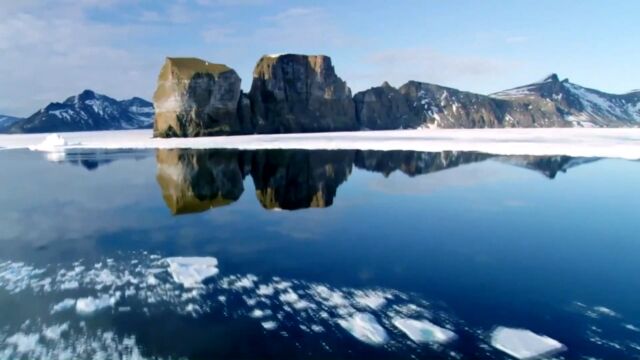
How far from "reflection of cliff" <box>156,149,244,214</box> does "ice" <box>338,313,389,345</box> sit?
33.8ft

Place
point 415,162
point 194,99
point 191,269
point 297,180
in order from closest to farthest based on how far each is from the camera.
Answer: point 191,269 < point 297,180 < point 415,162 < point 194,99

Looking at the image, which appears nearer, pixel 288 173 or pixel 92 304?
pixel 92 304

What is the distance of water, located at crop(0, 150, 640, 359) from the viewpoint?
6.10 metres

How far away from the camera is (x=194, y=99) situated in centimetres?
8450

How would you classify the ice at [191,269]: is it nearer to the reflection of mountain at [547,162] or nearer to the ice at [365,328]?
the ice at [365,328]

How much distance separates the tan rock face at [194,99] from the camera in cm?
8438

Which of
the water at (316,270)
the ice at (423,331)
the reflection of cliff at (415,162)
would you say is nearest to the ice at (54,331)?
the water at (316,270)

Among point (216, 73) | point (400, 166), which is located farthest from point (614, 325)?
point (216, 73)

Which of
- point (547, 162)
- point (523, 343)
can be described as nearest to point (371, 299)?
point (523, 343)

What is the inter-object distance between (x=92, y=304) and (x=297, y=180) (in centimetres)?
1507

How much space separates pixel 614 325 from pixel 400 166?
76.4ft

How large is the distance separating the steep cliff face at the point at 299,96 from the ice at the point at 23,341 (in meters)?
96.0

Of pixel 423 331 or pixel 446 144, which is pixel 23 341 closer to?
pixel 423 331

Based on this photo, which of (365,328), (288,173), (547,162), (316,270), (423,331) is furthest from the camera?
(547,162)
